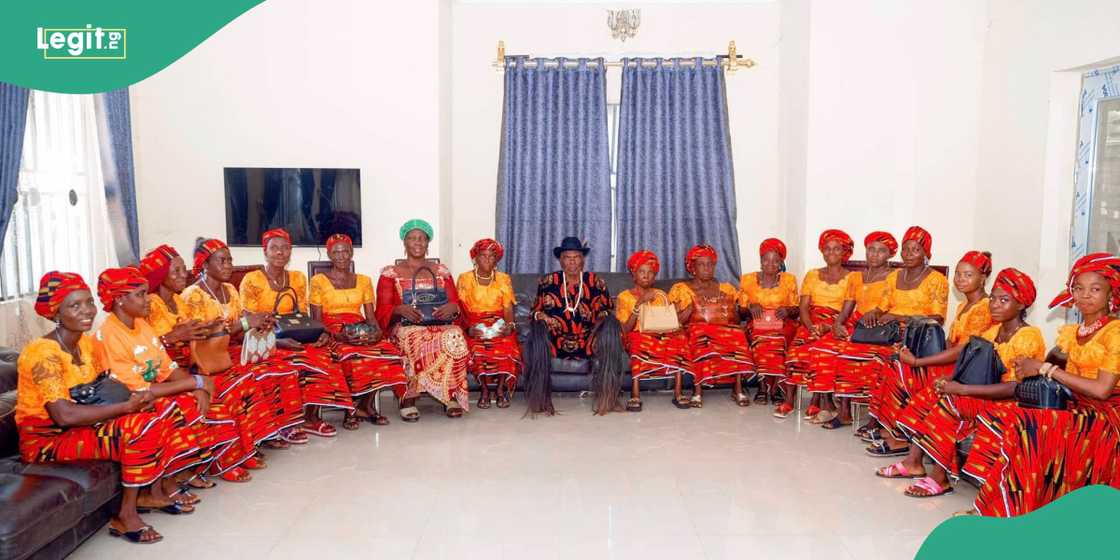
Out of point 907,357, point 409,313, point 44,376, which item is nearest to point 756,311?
point 907,357

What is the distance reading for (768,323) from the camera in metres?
5.35

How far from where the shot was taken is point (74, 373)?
9.96ft

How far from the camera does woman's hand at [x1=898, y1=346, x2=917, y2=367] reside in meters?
3.95

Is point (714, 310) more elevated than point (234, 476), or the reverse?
point (714, 310)

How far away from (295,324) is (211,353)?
69 centimetres

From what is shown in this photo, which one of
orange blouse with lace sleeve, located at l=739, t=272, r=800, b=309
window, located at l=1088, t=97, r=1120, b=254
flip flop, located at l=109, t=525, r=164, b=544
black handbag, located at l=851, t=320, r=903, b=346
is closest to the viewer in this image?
flip flop, located at l=109, t=525, r=164, b=544

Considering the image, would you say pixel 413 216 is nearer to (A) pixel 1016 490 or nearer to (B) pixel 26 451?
(B) pixel 26 451

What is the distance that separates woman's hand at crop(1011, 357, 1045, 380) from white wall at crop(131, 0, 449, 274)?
4201 mm

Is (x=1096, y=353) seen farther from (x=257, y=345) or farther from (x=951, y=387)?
(x=257, y=345)

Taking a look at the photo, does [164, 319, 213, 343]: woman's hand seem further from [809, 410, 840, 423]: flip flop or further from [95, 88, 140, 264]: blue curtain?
[809, 410, 840, 423]: flip flop

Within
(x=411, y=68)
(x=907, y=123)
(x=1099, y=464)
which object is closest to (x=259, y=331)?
(x=411, y=68)

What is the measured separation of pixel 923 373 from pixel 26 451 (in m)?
3.92

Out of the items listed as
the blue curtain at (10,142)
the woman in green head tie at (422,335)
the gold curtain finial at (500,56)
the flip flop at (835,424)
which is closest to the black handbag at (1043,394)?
the flip flop at (835,424)

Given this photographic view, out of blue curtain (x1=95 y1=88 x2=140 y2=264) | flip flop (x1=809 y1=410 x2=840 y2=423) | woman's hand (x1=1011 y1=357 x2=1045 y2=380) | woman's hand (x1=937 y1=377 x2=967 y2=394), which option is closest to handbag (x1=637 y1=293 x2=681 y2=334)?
flip flop (x1=809 y1=410 x2=840 y2=423)
